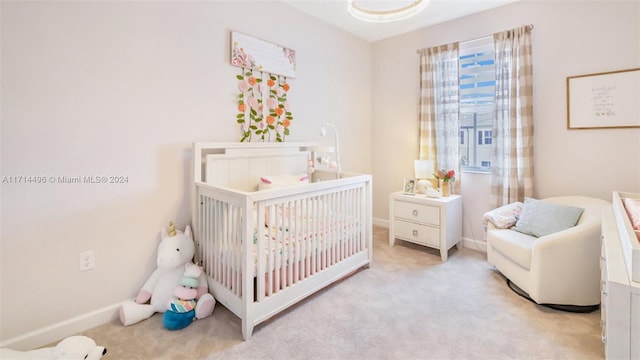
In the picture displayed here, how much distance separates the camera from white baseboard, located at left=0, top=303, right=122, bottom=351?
1.63 metres

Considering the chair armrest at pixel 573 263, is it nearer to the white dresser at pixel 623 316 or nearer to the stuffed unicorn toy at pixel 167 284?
the white dresser at pixel 623 316

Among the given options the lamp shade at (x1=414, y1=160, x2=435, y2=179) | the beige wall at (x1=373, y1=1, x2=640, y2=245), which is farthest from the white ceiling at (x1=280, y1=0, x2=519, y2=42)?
the lamp shade at (x1=414, y1=160, x2=435, y2=179)

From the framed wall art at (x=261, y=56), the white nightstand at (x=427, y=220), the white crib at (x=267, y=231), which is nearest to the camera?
the white crib at (x=267, y=231)

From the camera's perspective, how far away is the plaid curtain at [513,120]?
2809 mm

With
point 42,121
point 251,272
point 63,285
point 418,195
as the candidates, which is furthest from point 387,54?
point 63,285

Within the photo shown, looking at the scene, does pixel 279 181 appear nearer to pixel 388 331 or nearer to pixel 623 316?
pixel 388 331

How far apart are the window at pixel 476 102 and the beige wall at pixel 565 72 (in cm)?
13

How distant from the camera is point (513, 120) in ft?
9.46

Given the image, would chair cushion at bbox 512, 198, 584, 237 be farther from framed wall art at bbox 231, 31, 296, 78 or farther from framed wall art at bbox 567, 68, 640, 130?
framed wall art at bbox 231, 31, 296, 78

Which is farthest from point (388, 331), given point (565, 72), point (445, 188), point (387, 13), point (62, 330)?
point (565, 72)

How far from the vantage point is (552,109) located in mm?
2732

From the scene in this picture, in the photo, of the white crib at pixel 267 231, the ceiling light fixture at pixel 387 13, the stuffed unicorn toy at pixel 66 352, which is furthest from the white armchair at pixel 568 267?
the stuffed unicorn toy at pixel 66 352

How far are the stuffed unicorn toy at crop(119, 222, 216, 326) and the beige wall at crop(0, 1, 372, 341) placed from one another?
11 centimetres

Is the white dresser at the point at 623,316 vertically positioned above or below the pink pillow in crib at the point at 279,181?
below
